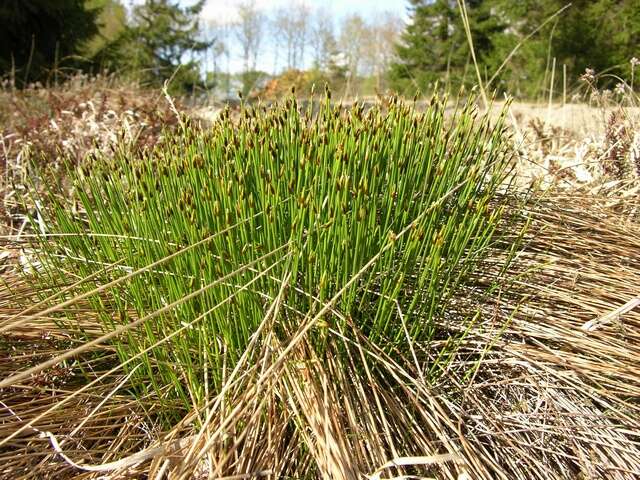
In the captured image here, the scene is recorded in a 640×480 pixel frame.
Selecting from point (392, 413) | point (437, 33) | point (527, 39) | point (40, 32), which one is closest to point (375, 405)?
point (392, 413)

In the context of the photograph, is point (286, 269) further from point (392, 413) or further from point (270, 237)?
point (392, 413)

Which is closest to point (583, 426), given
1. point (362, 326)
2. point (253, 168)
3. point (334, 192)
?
point (362, 326)

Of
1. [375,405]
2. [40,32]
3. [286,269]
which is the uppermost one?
[40,32]

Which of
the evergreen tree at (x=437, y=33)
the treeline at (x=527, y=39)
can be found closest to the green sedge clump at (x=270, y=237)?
the treeline at (x=527, y=39)

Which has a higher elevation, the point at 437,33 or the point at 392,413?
the point at 437,33

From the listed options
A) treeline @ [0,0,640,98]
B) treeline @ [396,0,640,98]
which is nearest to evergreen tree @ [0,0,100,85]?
treeline @ [0,0,640,98]

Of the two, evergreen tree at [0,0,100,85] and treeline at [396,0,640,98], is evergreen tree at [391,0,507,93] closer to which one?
treeline at [396,0,640,98]
